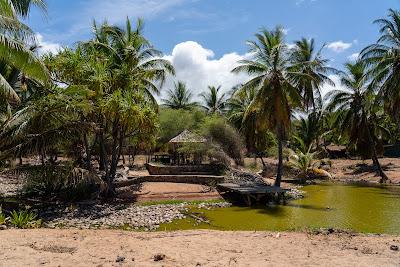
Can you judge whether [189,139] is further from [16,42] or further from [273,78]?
[16,42]

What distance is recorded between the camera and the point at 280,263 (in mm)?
8547

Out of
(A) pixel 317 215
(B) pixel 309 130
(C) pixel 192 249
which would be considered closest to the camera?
(C) pixel 192 249

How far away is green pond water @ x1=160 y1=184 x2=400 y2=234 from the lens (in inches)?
599

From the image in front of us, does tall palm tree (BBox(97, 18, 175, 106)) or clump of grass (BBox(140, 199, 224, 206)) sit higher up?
tall palm tree (BBox(97, 18, 175, 106))

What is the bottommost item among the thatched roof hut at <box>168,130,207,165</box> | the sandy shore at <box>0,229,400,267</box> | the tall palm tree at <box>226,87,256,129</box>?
the sandy shore at <box>0,229,400,267</box>

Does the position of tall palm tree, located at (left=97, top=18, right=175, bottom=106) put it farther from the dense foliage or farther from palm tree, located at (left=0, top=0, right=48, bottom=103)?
palm tree, located at (left=0, top=0, right=48, bottom=103)

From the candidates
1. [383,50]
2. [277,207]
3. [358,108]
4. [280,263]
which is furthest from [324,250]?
[358,108]

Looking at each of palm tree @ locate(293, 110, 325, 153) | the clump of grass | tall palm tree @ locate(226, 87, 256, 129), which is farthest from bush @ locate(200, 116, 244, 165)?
the clump of grass

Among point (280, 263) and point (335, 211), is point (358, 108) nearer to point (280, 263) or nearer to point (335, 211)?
point (335, 211)

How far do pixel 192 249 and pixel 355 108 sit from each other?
26.9 meters

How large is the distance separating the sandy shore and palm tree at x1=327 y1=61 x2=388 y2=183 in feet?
72.3

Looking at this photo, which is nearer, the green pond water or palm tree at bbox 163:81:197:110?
the green pond water

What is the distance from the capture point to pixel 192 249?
31.7ft

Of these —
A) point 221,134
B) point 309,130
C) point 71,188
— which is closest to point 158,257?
point 71,188
